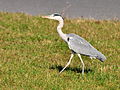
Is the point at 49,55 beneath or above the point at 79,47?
beneath

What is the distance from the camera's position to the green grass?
30.5 ft

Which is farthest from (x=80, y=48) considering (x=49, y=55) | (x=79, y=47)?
(x=49, y=55)

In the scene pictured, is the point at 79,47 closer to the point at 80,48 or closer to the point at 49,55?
the point at 80,48

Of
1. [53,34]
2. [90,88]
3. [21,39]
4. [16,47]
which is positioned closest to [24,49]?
[16,47]

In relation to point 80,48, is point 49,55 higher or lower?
lower

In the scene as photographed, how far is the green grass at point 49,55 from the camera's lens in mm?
9297

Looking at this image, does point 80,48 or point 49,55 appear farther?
point 49,55

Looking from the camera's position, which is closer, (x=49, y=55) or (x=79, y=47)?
(x=79, y=47)

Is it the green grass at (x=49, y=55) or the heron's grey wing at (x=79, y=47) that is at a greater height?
the heron's grey wing at (x=79, y=47)

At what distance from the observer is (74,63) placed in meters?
11.4

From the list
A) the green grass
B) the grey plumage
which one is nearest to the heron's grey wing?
the grey plumage

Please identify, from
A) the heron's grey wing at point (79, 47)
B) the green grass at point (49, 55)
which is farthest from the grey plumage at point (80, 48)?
the green grass at point (49, 55)

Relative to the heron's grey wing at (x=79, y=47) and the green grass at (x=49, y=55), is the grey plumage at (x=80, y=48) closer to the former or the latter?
the heron's grey wing at (x=79, y=47)

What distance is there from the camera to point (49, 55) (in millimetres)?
12148
